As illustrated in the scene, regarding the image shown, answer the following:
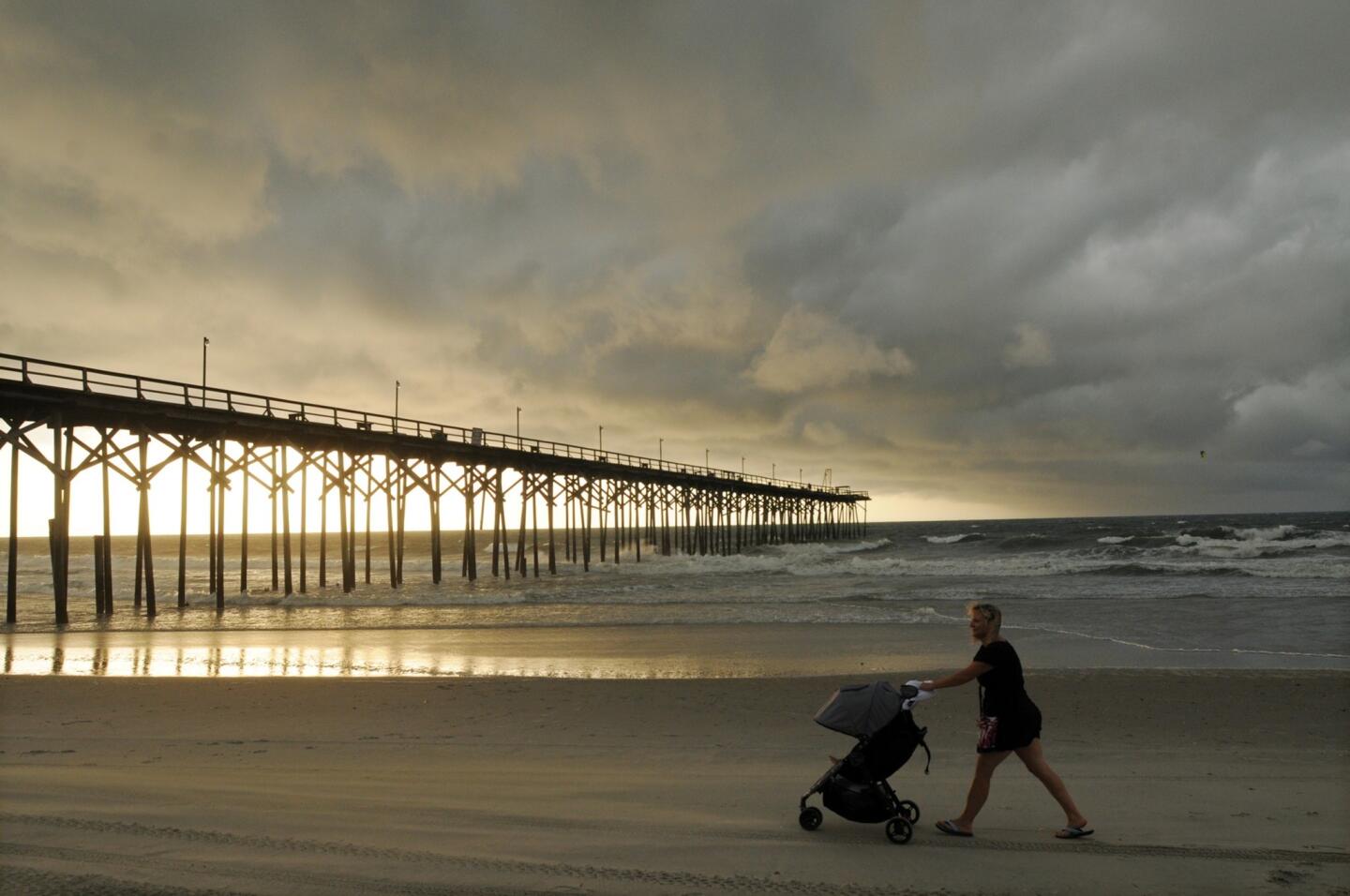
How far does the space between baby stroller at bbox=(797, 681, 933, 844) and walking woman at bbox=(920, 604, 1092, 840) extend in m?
0.20

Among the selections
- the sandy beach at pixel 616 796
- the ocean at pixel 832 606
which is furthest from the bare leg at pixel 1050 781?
the ocean at pixel 832 606

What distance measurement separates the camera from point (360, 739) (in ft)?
23.1

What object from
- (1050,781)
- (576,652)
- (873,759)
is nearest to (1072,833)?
(1050,781)

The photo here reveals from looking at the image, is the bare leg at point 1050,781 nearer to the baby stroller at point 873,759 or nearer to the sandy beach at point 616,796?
the sandy beach at point 616,796

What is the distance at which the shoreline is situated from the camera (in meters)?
11.2

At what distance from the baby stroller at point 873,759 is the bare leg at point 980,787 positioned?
238 millimetres

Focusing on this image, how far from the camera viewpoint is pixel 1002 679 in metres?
4.58

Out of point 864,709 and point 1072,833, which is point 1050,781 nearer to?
point 1072,833

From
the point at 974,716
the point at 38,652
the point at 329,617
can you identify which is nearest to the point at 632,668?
the point at 974,716

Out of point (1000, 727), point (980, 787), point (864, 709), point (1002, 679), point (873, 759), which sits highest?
point (1002, 679)

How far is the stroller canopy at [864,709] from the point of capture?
4527 millimetres

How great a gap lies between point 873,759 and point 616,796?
1.57 m

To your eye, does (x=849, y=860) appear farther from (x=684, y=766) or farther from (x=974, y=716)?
(x=974, y=716)

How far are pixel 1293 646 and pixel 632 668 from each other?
31.4ft
